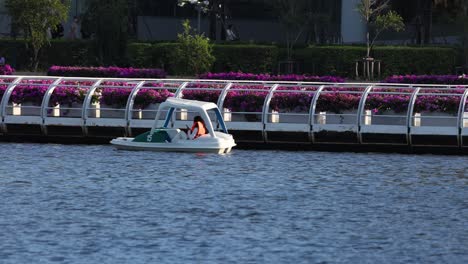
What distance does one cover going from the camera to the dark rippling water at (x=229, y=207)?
2745 centimetres

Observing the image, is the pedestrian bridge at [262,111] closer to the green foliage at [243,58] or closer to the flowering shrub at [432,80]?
the flowering shrub at [432,80]

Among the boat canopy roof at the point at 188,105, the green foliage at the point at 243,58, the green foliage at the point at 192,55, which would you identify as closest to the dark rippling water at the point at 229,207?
the boat canopy roof at the point at 188,105

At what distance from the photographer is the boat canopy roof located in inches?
1769

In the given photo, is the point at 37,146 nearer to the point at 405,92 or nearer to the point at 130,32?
the point at 405,92

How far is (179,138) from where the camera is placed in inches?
1799

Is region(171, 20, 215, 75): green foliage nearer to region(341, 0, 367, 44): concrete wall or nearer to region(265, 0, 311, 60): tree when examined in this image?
region(265, 0, 311, 60): tree

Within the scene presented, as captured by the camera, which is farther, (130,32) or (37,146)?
(130,32)

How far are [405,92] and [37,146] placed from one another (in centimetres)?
1164

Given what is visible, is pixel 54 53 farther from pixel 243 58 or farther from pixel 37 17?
pixel 243 58

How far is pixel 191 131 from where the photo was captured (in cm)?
4569

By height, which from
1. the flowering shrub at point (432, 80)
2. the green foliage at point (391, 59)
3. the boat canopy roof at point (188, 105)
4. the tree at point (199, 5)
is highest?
the tree at point (199, 5)

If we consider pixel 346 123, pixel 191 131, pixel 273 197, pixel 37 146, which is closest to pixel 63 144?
pixel 37 146

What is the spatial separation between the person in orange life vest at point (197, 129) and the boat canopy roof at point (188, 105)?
1.38 feet

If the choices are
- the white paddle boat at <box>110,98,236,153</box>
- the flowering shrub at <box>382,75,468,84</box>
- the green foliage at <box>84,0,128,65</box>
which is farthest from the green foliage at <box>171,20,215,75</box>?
the white paddle boat at <box>110,98,236,153</box>
